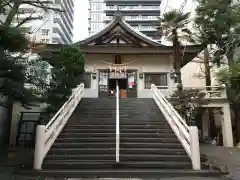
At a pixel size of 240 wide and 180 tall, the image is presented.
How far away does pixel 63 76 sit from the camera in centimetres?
1174

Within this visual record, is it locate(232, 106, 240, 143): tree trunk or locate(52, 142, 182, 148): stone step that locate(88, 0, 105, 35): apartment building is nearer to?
locate(232, 106, 240, 143): tree trunk

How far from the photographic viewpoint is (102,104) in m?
15.0

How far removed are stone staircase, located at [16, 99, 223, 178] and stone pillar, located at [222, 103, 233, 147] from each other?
4.16 m

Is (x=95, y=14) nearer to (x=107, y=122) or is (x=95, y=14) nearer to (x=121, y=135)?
(x=107, y=122)

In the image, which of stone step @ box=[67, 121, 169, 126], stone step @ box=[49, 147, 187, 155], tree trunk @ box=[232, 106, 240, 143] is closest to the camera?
stone step @ box=[49, 147, 187, 155]

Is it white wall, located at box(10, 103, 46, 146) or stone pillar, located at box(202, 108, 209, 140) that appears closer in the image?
white wall, located at box(10, 103, 46, 146)

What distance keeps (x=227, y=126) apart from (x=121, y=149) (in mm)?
8074

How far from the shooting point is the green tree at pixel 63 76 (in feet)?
37.8

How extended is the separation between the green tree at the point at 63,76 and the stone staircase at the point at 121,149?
109cm

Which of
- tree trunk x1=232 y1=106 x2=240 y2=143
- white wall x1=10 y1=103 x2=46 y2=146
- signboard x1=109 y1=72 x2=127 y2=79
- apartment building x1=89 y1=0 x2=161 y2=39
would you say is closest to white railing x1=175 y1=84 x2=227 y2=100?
tree trunk x1=232 y1=106 x2=240 y2=143

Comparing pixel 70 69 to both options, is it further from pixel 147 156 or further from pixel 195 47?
pixel 195 47

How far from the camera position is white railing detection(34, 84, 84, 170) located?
831 centimetres

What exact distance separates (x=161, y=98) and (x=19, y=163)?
7191 millimetres

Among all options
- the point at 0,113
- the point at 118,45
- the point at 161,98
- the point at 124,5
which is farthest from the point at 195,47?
the point at 124,5
